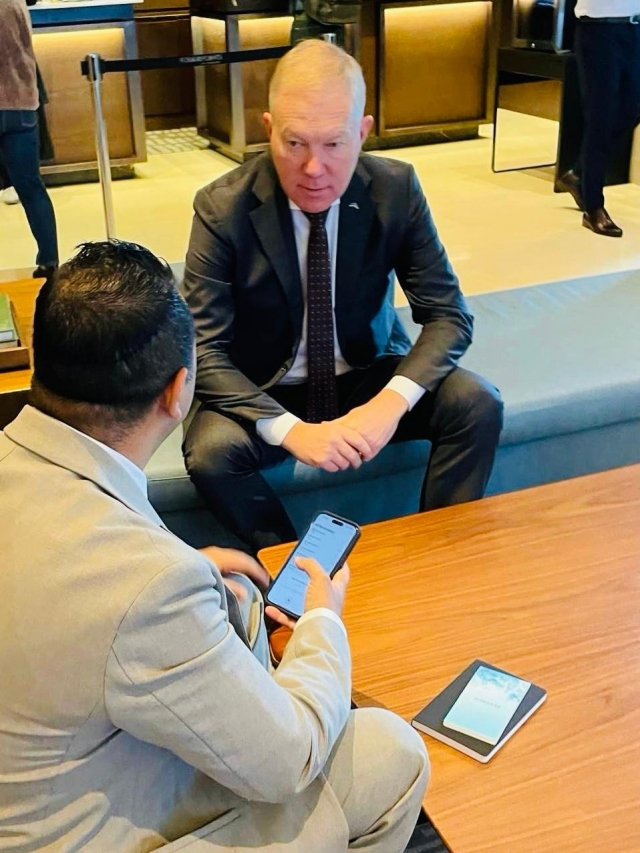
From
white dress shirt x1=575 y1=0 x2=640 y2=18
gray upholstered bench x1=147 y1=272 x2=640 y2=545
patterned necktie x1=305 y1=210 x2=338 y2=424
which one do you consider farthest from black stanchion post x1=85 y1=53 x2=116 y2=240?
white dress shirt x1=575 y1=0 x2=640 y2=18

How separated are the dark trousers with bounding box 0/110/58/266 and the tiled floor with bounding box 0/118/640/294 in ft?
0.71

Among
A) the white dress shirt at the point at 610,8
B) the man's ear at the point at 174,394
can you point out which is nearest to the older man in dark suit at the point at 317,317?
the man's ear at the point at 174,394

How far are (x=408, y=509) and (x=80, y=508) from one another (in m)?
1.37

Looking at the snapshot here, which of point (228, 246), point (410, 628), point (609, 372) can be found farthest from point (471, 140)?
point (410, 628)

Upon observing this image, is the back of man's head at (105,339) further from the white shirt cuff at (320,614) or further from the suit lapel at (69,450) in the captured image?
the white shirt cuff at (320,614)

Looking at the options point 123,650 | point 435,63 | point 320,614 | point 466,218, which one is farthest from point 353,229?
point 435,63

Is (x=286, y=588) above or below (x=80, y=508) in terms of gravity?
below

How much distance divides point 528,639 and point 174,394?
0.68 m

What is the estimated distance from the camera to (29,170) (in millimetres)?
3580

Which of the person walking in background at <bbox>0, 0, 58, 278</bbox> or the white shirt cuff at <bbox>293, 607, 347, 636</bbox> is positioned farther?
the person walking in background at <bbox>0, 0, 58, 278</bbox>

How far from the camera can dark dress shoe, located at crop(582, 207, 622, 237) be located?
402cm

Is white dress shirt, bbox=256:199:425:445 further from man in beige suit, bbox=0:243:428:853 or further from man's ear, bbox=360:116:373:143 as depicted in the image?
man in beige suit, bbox=0:243:428:853

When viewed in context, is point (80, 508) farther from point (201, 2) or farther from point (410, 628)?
point (201, 2)

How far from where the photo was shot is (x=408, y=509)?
2150mm
